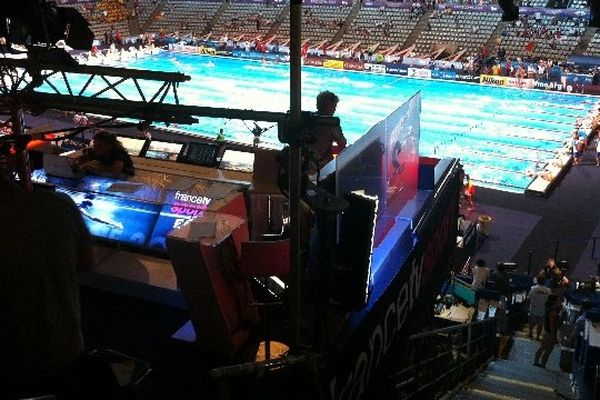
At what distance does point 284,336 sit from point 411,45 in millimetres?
32470

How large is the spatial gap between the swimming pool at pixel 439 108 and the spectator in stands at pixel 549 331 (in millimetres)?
9087

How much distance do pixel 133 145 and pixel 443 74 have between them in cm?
2386

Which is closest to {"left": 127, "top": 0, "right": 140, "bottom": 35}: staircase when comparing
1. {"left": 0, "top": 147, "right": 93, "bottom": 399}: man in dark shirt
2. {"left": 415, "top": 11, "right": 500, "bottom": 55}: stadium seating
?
{"left": 415, "top": 11, "right": 500, "bottom": 55}: stadium seating

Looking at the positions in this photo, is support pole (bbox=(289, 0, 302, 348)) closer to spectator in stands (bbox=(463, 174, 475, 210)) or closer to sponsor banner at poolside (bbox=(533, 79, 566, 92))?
spectator in stands (bbox=(463, 174, 475, 210))

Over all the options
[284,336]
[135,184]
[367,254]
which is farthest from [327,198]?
[135,184]

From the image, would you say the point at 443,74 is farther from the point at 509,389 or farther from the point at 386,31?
the point at 509,389

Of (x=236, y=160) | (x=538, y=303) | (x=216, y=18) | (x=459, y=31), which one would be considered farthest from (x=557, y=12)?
(x=236, y=160)

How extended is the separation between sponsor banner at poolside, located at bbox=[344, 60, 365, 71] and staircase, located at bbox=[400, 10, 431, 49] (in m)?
3.61

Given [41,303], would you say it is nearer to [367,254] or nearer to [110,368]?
[110,368]

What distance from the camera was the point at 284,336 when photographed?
5031 millimetres

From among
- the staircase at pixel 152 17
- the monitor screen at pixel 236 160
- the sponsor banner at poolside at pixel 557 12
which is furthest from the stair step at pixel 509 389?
the staircase at pixel 152 17

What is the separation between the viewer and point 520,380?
7.96m

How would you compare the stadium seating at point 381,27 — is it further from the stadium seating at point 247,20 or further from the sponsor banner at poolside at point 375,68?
the stadium seating at point 247,20

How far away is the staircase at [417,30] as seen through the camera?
117ft
